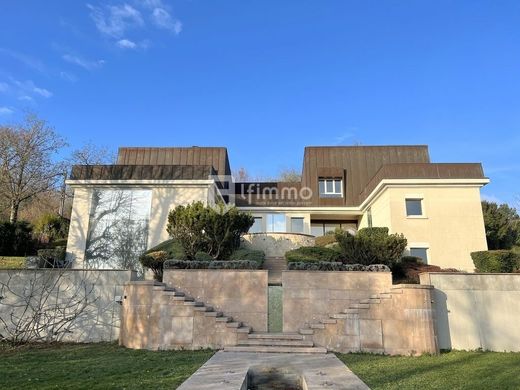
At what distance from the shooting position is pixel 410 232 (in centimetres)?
1855

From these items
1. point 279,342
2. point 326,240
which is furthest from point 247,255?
point 326,240

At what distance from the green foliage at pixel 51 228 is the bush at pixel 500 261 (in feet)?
72.3

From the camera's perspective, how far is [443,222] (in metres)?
18.5

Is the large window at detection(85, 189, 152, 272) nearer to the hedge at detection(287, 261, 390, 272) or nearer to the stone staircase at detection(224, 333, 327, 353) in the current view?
the hedge at detection(287, 261, 390, 272)

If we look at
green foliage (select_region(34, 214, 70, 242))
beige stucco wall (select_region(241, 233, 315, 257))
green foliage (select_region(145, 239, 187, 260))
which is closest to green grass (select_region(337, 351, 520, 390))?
green foliage (select_region(145, 239, 187, 260))

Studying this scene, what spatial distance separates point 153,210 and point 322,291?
10700 millimetres

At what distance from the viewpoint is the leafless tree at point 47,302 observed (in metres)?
10.4

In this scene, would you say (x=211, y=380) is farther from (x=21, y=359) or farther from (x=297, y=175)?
(x=297, y=175)

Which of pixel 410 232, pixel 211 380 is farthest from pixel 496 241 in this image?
pixel 211 380

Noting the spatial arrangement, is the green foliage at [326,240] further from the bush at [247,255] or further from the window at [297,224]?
the bush at [247,255]

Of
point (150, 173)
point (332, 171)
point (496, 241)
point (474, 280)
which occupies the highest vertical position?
point (332, 171)

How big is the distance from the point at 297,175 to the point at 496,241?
80.7 feet

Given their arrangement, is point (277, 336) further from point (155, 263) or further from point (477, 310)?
point (155, 263)

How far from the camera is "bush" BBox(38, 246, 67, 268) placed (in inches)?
557
